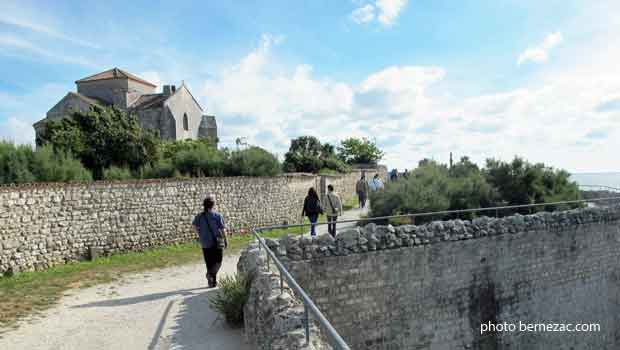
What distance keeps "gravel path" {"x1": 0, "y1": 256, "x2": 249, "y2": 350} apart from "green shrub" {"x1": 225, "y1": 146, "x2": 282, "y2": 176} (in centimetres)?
865

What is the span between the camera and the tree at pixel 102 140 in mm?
17422

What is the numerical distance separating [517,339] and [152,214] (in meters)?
11.3

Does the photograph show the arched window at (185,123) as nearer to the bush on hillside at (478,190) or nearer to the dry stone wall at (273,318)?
the bush on hillside at (478,190)

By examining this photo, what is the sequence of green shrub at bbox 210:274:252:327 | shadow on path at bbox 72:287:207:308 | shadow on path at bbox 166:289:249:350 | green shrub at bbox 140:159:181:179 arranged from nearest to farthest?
1. shadow on path at bbox 166:289:249:350
2. green shrub at bbox 210:274:252:327
3. shadow on path at bbox 72:287:207:308
4. green shrub at bbox 140:159:181:179

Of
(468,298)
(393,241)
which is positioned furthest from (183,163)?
(468,298)

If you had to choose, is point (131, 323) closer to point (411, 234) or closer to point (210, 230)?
point (210, 230)

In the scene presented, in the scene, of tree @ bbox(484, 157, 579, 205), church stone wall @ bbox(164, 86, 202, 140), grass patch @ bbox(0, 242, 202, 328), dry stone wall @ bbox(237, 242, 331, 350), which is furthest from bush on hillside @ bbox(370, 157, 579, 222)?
church stone wall @ bbox(164, 86, 202, 140)

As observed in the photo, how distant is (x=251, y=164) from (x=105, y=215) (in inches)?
273

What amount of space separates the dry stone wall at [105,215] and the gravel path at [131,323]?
2795 mm

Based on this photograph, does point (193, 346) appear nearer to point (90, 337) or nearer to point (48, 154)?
point (90, 337)

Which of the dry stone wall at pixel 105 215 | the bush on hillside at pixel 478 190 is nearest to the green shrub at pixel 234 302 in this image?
the dry stone wall at pixel 105 215

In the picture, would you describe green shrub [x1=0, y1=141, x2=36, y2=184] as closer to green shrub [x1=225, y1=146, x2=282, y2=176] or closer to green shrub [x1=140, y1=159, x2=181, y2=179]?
green shrub [x1=140, y1=159, x2=181, y2=179]

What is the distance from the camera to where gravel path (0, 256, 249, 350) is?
5.54 m

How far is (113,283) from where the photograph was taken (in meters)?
8.89
